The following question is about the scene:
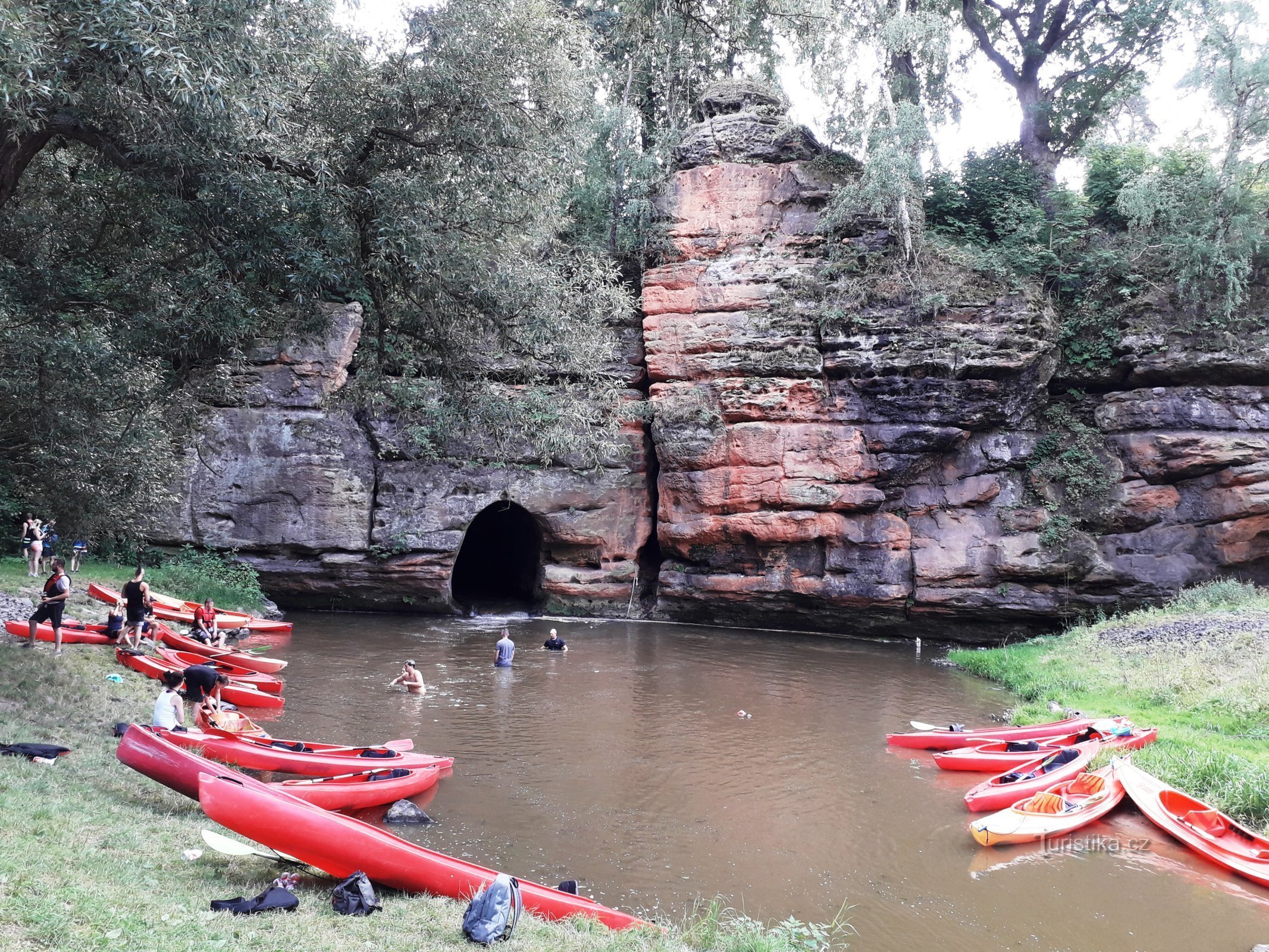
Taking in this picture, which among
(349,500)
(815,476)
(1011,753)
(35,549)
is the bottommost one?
(1011,753)

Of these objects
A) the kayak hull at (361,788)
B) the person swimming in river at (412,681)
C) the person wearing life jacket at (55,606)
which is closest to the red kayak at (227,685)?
the person wearing life jacket at (55,606)

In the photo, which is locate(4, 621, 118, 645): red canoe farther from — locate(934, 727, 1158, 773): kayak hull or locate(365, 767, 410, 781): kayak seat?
locate(934, 727, 1158, 773): kayak hull

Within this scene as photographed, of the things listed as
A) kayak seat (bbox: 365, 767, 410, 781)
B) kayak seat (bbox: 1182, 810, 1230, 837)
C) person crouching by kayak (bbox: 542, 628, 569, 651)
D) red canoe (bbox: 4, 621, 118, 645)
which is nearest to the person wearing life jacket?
red canoe (bbox: 4, 621, 118, 645)

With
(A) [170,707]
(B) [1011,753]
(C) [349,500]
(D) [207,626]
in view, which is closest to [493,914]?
(A) [170,707]

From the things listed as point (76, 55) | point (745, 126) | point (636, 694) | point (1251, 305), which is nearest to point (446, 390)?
point (76, 55)

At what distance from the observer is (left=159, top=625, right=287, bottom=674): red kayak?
13211 millimetres

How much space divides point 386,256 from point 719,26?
76.7 feet

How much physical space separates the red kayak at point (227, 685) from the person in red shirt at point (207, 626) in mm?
2483

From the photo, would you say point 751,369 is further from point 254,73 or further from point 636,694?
point 254,73

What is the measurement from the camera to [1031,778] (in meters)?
9.27

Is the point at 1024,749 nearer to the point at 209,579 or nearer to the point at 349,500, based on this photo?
the point at 349,500

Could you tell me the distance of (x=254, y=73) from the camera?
6.43 meters

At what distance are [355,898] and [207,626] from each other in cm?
1156

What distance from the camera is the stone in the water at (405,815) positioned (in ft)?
25.9
